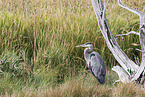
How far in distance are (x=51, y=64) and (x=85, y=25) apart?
1304mm

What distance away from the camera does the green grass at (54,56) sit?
3.30 metres

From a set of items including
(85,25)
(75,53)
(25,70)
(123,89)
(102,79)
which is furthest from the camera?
(85,25)

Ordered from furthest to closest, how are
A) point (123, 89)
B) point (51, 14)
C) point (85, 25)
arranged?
point (51, 14) → point (85, 25) → point (123, 89)

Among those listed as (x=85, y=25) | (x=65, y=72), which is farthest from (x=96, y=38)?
(x=65, y=72)

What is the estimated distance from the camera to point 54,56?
13.7 ft

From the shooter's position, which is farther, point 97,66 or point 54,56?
point 54,56

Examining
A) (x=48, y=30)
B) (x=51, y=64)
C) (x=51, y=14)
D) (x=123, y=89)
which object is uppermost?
(x=51, y=14)

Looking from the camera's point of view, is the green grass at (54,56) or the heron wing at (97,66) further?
the heron wing at (97,66)

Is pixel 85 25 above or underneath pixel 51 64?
above

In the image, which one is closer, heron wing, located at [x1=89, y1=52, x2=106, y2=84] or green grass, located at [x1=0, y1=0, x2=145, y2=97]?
green grass, located at [x1=0, y1=0, x2=145, y2=97]

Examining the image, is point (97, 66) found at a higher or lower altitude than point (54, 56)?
lower

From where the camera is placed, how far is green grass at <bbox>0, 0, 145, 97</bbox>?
10.8 ft

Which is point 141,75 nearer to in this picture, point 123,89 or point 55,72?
point 123,89

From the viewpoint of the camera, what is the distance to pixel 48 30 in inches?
184
